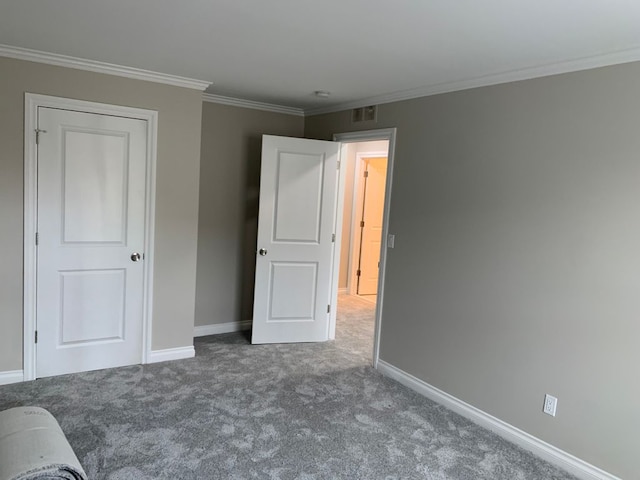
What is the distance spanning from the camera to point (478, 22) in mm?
2141

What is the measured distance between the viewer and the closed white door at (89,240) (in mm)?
3348

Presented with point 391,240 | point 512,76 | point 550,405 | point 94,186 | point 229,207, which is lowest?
point 550,405

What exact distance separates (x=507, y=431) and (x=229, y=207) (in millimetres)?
3123

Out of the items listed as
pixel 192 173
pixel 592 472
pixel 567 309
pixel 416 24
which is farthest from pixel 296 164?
pixel 592 472

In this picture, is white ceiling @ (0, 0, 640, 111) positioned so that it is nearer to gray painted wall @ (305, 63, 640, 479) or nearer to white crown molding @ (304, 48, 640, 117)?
white crown molding @ (304, 48, 640, 117)

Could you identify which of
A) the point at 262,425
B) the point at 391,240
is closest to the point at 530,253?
the point at 391,240

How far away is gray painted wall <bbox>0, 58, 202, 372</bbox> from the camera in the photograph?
3.17m

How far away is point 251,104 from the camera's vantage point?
459cm

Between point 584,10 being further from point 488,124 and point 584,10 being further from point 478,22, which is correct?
point 488,124

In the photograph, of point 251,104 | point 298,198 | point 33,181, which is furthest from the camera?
point 251,104

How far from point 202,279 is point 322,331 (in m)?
1.31

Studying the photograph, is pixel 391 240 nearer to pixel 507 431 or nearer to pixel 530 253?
pixel 530 253

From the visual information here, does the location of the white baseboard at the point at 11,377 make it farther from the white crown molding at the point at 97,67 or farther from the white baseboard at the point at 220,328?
the white crown molding at the point at 97,67

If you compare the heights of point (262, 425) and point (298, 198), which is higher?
point (298, 198)
